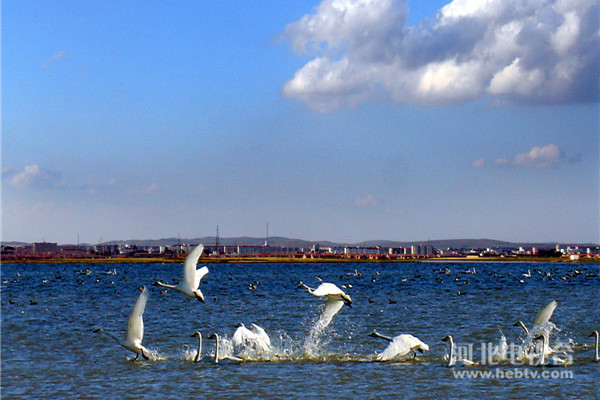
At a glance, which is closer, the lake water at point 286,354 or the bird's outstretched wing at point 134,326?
the lake water at point 286,354

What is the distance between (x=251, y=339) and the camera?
19.3 meters

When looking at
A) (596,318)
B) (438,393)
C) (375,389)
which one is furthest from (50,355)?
(596,318)

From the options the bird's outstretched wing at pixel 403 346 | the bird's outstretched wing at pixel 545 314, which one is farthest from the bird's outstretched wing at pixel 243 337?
the bird's outstretched wing at pixel 545 314

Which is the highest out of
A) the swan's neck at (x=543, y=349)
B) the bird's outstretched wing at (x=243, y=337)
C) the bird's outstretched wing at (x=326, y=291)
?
the bird's outstretched wing at (x=326, y=291)

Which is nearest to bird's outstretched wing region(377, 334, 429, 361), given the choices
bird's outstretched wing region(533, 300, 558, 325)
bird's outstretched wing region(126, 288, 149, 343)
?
→ bird's outstretched wing region(533, 300, 558, 325)

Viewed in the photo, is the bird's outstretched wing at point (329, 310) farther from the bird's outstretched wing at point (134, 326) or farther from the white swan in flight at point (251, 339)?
the bird's outstretched wing at point (134, 326)

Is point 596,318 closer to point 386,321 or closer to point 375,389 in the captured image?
point 386,321

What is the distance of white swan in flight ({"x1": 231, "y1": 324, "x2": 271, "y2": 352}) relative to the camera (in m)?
19.1

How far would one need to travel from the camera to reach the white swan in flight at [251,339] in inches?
753

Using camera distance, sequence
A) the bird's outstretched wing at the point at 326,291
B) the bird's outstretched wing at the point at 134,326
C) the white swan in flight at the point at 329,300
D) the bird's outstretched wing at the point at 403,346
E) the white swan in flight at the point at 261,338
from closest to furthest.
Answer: the bird's outstretched wing at the point at 134,326
the bird's outstretched wing at the point at 403,346
the bird's outstretched wing at the point at 326,291
the white swan in flight at the point at 329,300
the white swan in flight at the point at 261,338

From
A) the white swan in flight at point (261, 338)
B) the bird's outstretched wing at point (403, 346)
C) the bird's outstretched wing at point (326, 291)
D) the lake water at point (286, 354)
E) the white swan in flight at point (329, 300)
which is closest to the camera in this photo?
the lake water at point (286, 354)

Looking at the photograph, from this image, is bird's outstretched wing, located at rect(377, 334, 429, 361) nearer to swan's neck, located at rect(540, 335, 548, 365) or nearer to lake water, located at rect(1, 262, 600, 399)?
lake water, located at rect(1, 262, 600, 399)

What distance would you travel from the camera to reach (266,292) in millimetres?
48812

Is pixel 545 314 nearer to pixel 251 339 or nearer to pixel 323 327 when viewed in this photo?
pixel 323 327
